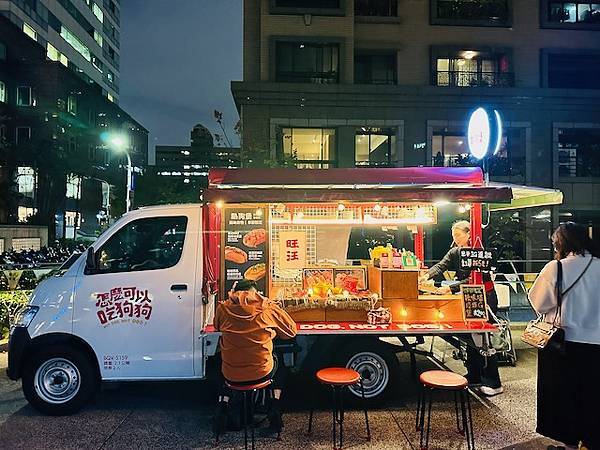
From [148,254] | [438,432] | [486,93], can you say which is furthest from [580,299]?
[486,93]

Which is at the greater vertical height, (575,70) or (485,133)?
(575,70)

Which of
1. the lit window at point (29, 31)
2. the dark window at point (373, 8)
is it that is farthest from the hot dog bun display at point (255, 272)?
the lit window at point (29, 31)

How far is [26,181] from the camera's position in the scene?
35719 millimetres

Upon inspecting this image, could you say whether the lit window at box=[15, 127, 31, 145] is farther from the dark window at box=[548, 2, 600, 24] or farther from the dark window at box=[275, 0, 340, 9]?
the dark window at box=[548, 2, 600, 24]

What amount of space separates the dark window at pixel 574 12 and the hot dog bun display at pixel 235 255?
25.4 metres

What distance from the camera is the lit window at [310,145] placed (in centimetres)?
2262

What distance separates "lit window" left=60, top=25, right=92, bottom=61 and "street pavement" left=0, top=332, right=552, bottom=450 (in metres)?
54.0

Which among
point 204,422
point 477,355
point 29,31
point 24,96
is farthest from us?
point 29,31

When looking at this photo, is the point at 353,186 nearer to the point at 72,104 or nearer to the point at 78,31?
the point at 72,104

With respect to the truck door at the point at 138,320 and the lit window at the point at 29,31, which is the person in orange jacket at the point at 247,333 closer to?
the truck door at the point at 138,320

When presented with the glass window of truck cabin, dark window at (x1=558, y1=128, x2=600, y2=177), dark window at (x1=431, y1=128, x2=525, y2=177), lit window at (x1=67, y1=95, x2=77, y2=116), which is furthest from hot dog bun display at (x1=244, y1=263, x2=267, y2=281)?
lit window at (x1=67, y1=95, x2=77, y2=116)

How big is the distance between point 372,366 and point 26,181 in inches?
1461

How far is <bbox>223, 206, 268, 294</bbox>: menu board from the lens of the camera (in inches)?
249

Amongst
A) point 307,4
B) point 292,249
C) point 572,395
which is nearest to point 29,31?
point 307,4
